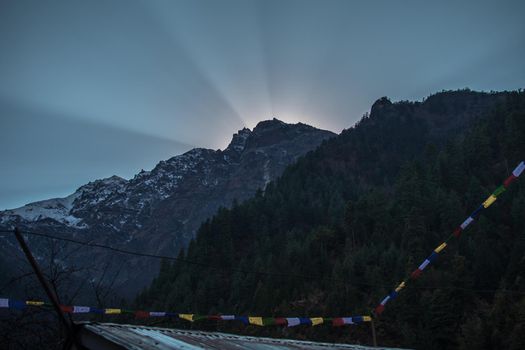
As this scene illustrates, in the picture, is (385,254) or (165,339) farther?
(385,254)

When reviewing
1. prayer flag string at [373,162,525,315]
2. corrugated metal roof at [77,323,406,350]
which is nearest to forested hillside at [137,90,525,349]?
prayer flag string at [373,162,525,315]

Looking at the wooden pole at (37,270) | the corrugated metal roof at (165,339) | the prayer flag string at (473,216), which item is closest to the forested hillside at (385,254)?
the prayer flag string at (473,216)

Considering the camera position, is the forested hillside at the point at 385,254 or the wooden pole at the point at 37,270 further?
the forested hillside at the point at 385,254

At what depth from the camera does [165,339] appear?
4.62 meters

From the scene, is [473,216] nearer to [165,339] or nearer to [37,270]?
[165,339]

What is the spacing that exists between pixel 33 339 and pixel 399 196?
2274 inches

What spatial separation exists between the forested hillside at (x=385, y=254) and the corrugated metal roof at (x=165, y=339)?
8.61 metres

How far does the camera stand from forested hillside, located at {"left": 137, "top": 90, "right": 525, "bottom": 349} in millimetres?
32500

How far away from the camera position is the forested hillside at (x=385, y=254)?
32.5 m

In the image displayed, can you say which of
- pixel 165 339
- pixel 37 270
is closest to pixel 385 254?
pixel 165 339

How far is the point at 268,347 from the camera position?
230 inches

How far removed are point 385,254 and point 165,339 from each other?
43098 millimetres

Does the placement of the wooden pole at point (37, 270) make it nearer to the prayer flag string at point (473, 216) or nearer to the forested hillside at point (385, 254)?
the forested hillside at point (385, 254)

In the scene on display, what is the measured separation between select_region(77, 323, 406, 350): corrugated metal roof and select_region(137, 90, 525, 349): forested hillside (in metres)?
8.61
